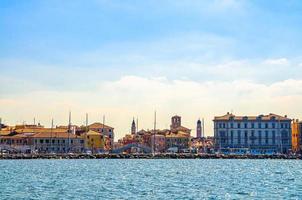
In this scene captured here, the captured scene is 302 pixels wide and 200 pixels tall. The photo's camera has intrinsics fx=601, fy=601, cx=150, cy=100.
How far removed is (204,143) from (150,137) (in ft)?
51.5

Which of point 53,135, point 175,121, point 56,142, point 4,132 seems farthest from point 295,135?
point 4,132

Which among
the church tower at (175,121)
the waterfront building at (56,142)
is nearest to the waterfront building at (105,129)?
the waterfront building at (56,142)

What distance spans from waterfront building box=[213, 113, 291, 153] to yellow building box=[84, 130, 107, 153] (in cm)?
2827

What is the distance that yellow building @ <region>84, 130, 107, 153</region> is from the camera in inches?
5645

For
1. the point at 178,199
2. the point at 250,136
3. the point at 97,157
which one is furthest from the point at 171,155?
the point at 178,199

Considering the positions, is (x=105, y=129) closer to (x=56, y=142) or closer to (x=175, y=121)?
(x=56, y=142)

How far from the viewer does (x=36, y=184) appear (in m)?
46.7

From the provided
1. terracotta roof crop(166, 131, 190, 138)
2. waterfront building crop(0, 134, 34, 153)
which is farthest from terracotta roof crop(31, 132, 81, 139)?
terracotta roof crop(166, 131, 190, 138)

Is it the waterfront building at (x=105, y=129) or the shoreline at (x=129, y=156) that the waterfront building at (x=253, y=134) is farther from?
the waterfront building at (x=105, y=129)

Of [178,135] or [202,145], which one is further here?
[202,145]

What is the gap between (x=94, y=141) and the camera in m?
145

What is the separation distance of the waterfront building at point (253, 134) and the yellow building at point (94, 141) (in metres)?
28.3

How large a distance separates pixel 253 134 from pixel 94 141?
128 feet

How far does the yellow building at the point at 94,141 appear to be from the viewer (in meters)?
143
